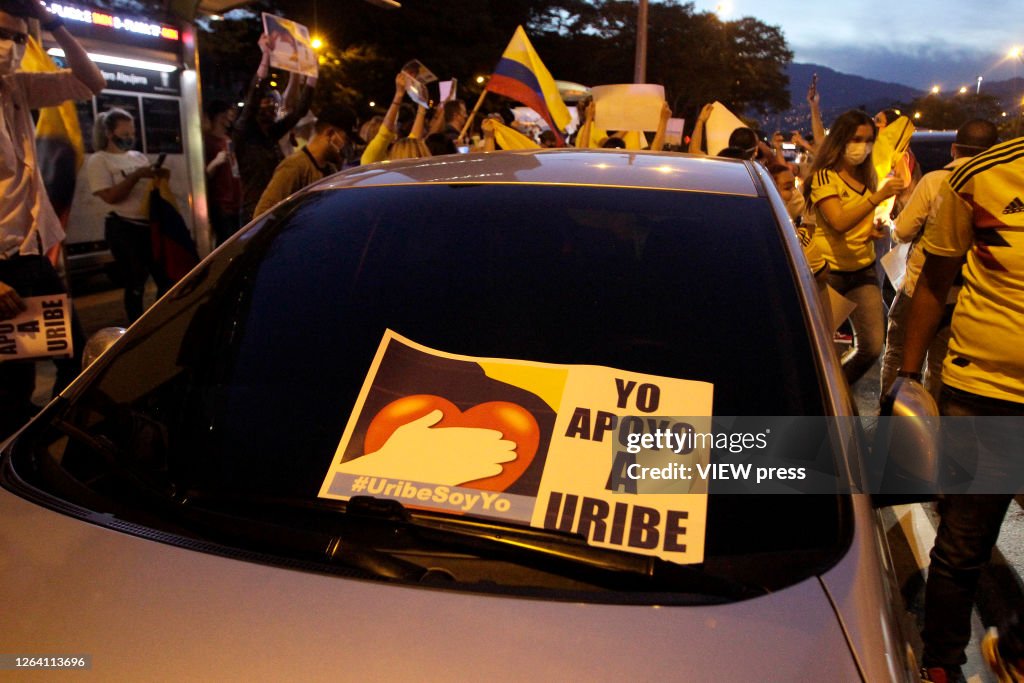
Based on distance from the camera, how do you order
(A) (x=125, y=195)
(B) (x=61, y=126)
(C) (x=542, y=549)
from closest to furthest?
1. (C) (x=542, y=549)
2. (B) (x=61, y=126)
3. (A) (x=125, y=195)

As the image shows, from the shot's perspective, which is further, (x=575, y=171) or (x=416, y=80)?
(x=416, y=80)

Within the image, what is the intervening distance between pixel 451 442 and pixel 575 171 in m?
1.01

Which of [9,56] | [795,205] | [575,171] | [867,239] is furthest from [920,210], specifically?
[9,56]

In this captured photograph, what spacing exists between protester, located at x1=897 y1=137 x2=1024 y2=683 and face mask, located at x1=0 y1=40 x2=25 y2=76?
3.33m

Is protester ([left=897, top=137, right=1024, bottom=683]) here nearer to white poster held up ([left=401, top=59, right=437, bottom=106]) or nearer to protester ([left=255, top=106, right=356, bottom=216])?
protester ([left=255, top=106, right=356, bottom=216])

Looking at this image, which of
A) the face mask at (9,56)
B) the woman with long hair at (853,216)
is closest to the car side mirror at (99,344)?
the face mask at (9,56)

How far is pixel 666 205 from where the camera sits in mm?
2154

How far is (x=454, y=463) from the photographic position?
159cm

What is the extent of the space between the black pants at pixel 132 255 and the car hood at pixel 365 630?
5.51 metres

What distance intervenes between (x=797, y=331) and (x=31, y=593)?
1474 millimetres

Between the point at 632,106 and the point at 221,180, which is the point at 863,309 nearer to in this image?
the point at 632,106

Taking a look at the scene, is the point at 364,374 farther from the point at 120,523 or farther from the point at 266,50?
the point at 266,50

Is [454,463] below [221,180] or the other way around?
the other way around

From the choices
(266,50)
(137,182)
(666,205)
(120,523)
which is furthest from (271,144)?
(120,523)
